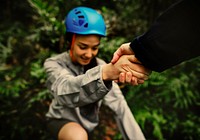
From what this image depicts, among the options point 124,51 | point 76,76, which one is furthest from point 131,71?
point 76,76

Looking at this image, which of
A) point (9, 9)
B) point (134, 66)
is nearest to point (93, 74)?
point (134, 66)

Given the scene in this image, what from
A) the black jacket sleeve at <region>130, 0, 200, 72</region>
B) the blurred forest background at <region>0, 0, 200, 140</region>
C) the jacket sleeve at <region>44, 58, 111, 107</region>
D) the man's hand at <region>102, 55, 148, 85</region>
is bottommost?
the blurred forest background at <region>0, 0, 200, 140</region>

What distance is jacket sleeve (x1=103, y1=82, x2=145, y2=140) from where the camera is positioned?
241 cm

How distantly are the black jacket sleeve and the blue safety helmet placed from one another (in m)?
1.10

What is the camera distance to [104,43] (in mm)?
3725

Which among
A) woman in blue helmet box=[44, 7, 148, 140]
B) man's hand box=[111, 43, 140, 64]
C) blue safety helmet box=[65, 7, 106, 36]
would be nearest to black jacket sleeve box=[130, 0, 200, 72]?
man's hand box=[111, 43, 140, 64]

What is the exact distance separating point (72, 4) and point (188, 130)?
8.08 feet

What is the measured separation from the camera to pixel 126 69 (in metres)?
1.57

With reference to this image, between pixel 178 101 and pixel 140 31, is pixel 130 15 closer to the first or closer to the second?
pixel 140 31

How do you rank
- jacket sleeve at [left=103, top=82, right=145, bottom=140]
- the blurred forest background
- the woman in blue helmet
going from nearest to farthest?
the woman in blue helmet → jacket sleeve at [left=103, top=82, right=145, bottom=140] → the blurred forest background

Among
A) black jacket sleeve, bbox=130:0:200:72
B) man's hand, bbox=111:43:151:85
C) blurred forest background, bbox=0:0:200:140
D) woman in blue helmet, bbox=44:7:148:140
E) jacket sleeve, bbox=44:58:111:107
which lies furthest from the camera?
blurred forest background, bbox=0:0:200:140

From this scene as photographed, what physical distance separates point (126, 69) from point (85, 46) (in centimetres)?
101

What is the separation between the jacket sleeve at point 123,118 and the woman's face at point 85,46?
18.9 inches

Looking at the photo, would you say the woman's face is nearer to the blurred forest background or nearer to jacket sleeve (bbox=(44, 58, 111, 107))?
jacket sleeve (bbox=(44, 58, 111, 107))
